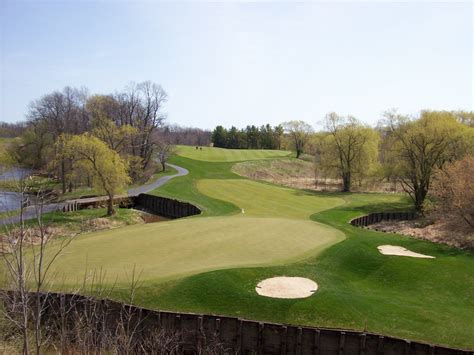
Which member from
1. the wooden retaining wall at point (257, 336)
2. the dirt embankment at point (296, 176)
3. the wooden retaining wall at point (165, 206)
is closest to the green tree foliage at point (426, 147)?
the dirt embankment at point (296, 176)

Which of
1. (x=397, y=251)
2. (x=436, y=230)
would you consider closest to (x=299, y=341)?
(x=397, y=251)

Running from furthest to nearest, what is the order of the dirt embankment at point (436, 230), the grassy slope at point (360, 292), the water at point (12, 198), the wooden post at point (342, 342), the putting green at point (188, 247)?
the dirt embankment at point (436, 230)
the putting green at point (188, 247)
the grassy slope at point (360, 292)
the wooden post at point (342, 342)
the water at point (12, 198)

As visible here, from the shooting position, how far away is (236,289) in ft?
58.9

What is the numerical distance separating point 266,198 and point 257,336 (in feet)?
110

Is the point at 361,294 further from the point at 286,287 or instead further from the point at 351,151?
the point at 351,151

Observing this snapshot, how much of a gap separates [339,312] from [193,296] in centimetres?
605

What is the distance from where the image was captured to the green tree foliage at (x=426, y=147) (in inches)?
1757

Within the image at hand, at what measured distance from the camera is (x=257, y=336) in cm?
1527

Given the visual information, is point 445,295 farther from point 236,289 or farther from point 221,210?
point 221,210

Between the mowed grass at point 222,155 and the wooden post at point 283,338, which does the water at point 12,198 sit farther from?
the mowed grass at point 222,155

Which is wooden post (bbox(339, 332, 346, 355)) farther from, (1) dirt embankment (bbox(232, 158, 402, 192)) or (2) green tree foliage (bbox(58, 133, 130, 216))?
(1) dirt embankment (bbox(232, 158, 402, 192))

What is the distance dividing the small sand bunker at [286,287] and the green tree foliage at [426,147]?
30.2m

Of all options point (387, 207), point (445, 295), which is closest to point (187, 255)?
point (445, 295)

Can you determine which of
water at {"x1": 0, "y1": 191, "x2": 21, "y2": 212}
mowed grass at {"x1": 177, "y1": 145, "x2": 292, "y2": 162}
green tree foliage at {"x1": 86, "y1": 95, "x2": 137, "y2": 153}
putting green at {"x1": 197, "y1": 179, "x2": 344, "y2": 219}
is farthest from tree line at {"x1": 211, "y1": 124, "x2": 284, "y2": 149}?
water at {"x1": 0, "y1": 191, "x2": 21, "y2": 212}
